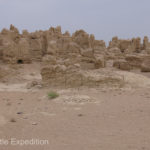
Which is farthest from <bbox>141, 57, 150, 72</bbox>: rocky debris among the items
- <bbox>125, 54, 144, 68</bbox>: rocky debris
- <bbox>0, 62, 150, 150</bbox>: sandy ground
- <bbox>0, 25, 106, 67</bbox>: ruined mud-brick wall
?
<bbox>0, 62, 150, 150</bbox>: sandy ground

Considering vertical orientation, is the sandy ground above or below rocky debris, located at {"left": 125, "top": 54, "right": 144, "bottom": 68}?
below

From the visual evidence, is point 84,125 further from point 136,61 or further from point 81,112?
point 136,61

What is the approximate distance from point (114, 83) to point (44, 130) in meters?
6.21

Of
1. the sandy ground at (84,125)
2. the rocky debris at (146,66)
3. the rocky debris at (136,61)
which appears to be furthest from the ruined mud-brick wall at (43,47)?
the sandy ground at (84,125)

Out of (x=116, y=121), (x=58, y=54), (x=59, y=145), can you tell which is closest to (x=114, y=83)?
(x=116, y=121)

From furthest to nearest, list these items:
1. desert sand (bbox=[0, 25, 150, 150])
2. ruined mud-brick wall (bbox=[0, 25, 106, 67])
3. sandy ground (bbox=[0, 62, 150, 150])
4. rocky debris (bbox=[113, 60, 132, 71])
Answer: ruined mud-brick wall (bbox=[0, 25, 106, 67])
rocky debris (bbox=[113, 60, 132, 71])
desert sand (bbox=[0, 25, 150, 150])
sandy ground (bbox=[0, 62, 150, 150])

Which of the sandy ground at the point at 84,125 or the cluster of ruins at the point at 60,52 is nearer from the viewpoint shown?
the sandy ground at the point at 84,125

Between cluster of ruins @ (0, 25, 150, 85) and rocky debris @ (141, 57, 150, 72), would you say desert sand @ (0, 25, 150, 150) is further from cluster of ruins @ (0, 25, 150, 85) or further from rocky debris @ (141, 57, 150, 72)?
cluster of ruins @ (0, 25, 150, 85)

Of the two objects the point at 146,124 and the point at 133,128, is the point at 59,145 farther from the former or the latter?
the point at 146,124

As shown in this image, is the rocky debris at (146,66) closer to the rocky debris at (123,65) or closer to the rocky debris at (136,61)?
the rocky debris at (123,65)

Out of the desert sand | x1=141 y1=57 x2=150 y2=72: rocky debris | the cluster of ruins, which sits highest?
the cluster of ruins

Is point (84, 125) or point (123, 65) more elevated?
point (123, 65)

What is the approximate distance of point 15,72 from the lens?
1762 centimetres

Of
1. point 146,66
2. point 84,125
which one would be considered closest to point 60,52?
point 146,66
